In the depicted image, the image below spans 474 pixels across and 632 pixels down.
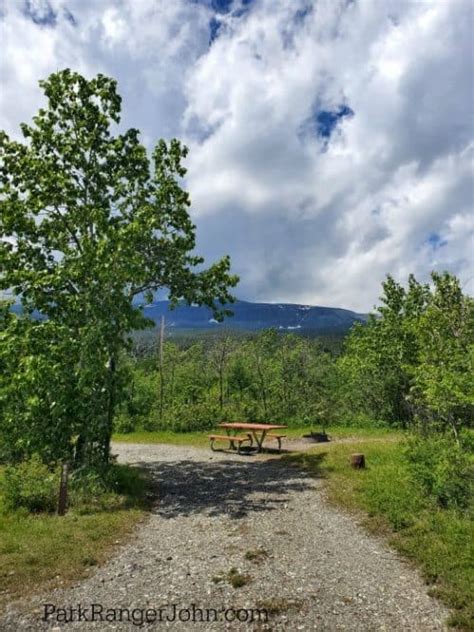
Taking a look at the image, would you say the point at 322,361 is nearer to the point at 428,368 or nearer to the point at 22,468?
the point at 428,368

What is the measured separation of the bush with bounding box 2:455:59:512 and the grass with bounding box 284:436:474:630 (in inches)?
312

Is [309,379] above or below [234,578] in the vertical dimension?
above

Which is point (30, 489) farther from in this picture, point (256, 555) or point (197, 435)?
point (197, 435)

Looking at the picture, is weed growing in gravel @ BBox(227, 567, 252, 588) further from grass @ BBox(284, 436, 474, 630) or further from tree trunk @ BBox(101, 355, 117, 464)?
tree trunk @ BBox(101, 355, 117, 464)

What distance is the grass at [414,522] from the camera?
6988 mm

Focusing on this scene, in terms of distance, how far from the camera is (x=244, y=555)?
862 centimetres

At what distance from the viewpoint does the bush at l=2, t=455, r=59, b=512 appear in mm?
11469

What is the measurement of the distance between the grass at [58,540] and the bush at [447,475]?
7.39m

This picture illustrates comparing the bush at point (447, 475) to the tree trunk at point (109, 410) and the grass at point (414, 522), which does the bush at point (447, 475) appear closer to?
the grass at point (414, 522)

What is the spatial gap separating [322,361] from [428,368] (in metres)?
34.7

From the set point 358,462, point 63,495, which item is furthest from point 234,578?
point 358,462

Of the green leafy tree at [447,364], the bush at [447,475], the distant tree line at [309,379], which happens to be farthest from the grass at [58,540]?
the distant tree line at [309,379]

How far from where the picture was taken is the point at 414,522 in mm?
9797

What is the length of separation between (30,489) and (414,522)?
965 centimetres
